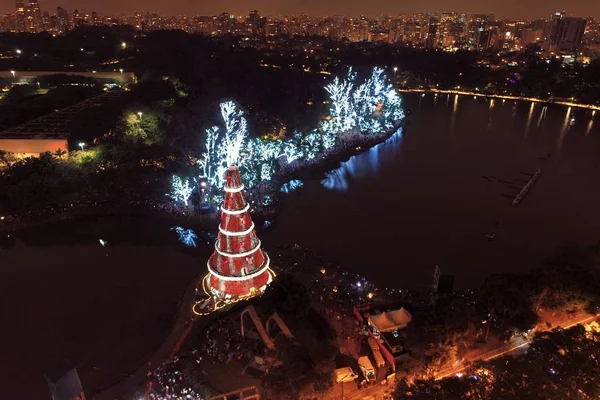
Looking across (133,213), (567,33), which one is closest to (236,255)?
(133,213)

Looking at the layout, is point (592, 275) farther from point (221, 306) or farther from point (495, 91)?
point (495, 91)

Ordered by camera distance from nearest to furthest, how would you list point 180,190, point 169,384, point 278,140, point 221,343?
point 169,384
point 221,343
point 180,190
point 278,140

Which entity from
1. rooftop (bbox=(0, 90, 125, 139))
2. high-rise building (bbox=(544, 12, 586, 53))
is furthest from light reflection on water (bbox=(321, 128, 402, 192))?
high-rise building (bbox=(544, 12, 586, 53))

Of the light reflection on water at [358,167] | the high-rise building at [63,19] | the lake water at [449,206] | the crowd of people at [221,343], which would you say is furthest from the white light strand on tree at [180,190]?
the high-rise building at [63,19]

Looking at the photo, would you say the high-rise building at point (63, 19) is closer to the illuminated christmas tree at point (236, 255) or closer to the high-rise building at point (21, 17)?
the high-rise building at point (21, 17)

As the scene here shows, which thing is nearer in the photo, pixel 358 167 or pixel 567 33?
pixel 358 167

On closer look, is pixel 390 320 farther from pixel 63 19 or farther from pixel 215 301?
pixel 63 19
